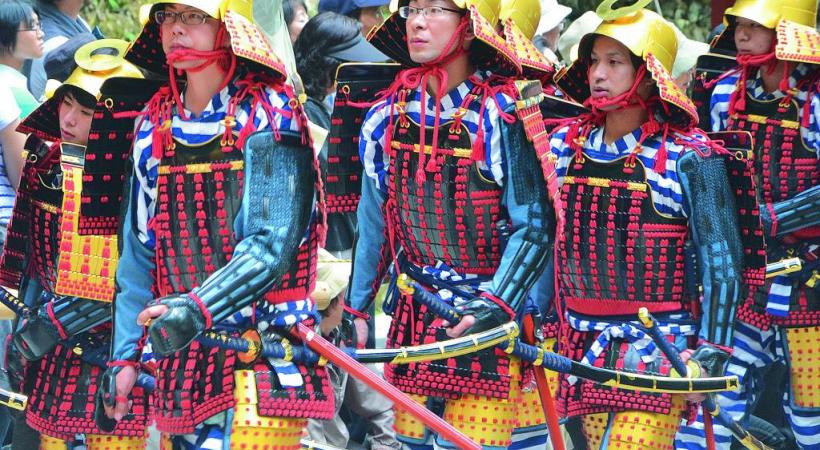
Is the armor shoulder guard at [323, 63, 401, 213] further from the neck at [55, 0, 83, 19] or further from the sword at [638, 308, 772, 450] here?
the neck at [55, 0, 83, 19]

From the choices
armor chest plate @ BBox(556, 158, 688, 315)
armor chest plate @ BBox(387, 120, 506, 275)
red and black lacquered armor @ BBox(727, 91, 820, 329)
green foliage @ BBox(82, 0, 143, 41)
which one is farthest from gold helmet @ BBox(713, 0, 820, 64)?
green foliage @ BBox(82, 0, 143, 41)

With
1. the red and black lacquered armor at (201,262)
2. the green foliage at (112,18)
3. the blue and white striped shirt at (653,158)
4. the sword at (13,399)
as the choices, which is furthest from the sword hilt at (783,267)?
the green foliage at (112,18)

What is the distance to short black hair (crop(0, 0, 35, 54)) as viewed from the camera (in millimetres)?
8328

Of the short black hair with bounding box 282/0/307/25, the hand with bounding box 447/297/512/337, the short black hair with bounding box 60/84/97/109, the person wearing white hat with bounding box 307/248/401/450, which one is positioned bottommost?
the person wearing white hat with bounding box 307/248/401/450

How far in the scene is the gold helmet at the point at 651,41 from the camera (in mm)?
6383

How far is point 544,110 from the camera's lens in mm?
7125

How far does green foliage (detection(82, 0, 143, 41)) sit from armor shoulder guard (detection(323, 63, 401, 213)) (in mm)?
7125

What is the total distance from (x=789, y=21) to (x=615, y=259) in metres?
1.87

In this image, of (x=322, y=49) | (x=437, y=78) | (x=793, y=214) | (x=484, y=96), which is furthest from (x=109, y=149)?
(x=793, y=214)

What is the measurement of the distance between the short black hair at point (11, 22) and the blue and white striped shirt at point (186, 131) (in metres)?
2.95

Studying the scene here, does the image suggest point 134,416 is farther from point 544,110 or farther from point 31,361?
point 544,110

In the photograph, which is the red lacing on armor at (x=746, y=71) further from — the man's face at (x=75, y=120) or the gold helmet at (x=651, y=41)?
the man's face at (x=75, y=120)

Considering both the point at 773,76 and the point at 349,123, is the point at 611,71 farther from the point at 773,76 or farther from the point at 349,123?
the point at 773,76

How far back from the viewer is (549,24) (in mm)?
9953
